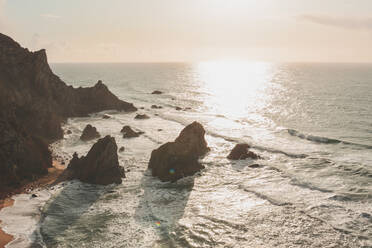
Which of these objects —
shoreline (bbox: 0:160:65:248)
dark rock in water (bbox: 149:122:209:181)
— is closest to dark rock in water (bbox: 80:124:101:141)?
Result: shoreline (bbox: 0:160:65:248)

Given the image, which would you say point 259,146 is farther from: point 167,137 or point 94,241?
point 94,241

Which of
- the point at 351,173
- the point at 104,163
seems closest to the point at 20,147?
the point at 104,163

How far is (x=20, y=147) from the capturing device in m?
25.1

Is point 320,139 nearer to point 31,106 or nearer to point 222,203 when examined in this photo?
point 222,203

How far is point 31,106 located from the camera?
39438 mm

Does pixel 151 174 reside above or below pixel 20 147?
below

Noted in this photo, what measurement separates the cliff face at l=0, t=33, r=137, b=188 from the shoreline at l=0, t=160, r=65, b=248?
2.36 feet

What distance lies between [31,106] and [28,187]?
61.6 feet

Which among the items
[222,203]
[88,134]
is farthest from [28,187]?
[88,134]

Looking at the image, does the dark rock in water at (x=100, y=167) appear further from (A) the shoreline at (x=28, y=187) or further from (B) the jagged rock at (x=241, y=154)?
(B) the jagged rock at (x=241, y=154)

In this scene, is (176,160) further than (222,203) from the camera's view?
Yes

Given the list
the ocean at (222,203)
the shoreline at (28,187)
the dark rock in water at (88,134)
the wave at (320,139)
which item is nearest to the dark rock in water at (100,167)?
the ocean at (222,203)

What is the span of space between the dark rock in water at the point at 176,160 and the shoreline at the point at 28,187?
9063 millimetres

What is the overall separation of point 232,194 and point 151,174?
856 cm
